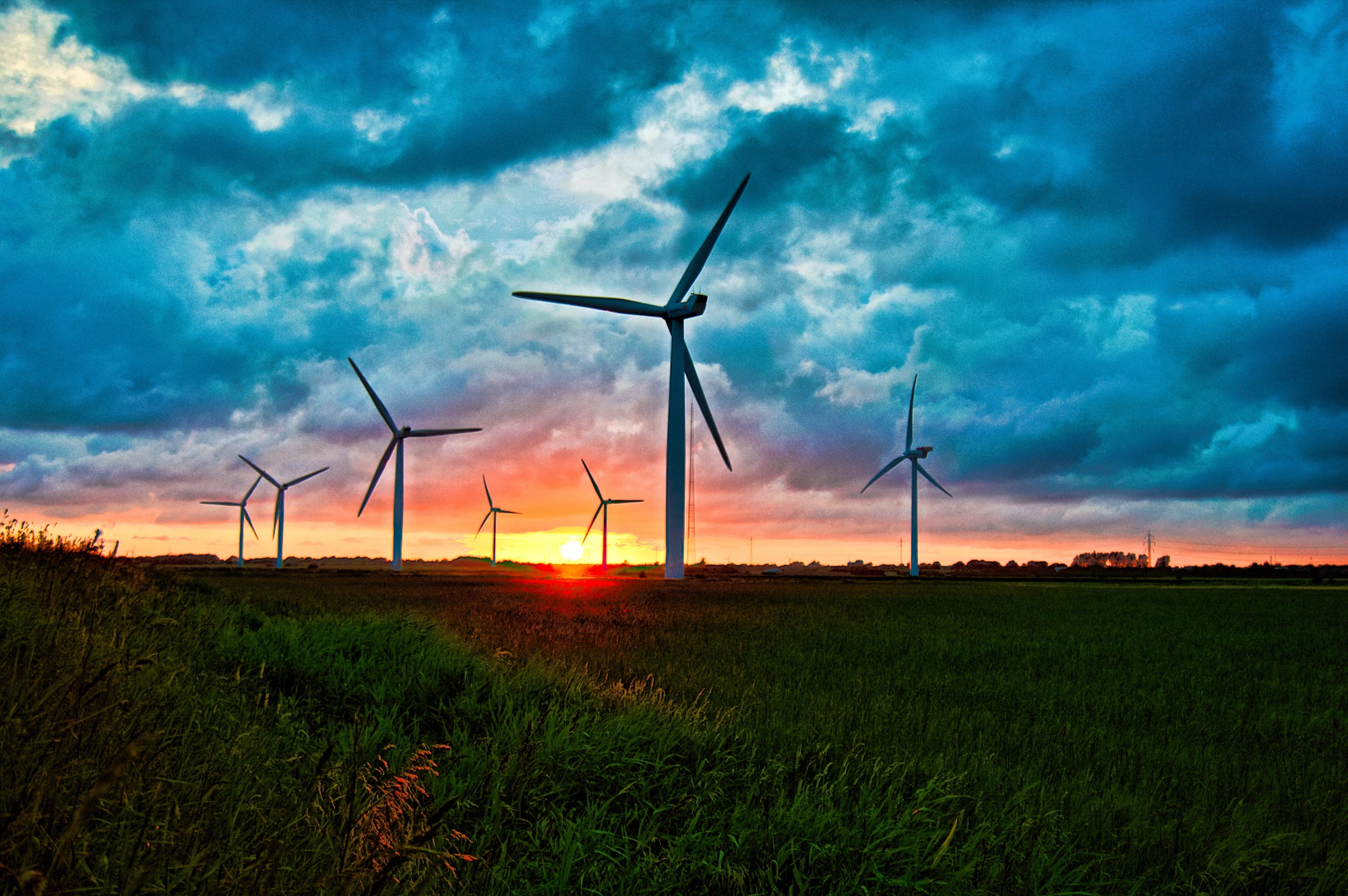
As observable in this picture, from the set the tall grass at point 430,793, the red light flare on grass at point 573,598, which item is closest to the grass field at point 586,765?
the tall grass at point 430,793

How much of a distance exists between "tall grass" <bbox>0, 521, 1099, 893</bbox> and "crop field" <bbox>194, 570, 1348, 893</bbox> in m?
0.14

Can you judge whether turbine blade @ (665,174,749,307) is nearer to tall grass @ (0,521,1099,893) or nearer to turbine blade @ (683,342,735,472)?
turbine blade @ (683,342,735,472)

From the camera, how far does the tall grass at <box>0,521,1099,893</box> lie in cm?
475

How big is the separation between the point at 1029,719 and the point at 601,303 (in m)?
50.4

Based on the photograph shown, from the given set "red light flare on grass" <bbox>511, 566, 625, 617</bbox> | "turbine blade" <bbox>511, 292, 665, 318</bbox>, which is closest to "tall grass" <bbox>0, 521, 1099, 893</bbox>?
"red light flare on grass" <bbox>511, 566, 625, 617</bbox>

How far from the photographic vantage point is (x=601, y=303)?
60250mm

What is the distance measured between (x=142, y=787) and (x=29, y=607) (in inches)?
221

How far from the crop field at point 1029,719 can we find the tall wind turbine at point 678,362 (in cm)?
2858

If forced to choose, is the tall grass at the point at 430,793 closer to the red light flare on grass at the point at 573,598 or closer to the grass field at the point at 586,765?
the grass field at the point at 586,765

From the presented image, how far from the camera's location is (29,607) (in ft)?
31.4

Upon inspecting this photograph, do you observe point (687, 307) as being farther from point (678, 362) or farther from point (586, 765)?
point (586, 765)

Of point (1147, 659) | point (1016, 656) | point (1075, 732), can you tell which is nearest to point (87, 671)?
point (1075, 732)

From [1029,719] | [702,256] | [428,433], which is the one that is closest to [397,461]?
[428,433]

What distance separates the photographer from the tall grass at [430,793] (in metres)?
4.75
